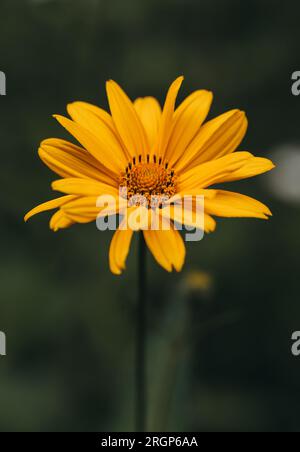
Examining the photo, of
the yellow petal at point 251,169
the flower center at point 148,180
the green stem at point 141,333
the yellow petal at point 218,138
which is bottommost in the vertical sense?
the green stem at point 141,333

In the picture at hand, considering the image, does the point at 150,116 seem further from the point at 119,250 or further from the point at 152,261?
the point at 152,261

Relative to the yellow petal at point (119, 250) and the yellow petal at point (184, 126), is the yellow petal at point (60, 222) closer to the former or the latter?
the yellow petal at point (119, 250)

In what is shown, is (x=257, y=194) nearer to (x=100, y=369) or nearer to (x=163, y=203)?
(x=100, y=369)

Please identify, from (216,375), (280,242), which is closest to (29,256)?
(216,375)
